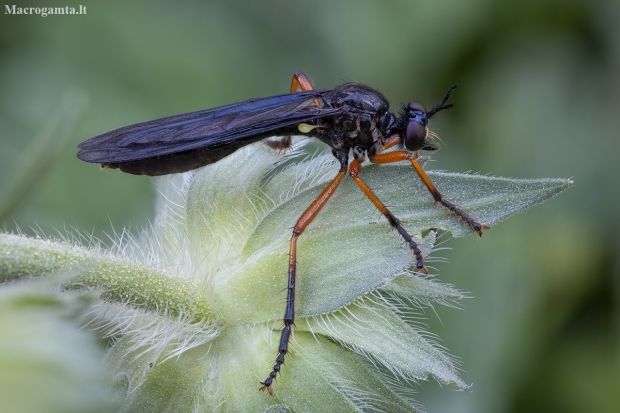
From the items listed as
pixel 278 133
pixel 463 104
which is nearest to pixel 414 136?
pixel 278 133

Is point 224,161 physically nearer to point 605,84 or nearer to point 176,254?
point 176,254

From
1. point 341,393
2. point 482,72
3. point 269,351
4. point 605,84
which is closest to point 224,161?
point 269,351

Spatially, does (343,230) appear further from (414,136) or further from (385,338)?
(414,136)

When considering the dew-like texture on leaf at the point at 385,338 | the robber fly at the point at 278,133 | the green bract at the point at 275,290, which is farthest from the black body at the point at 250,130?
the dew-like texture on leaf at the point at 385,338

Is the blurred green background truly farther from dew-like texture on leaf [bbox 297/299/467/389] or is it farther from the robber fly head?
dew-like texture on leaf [bbox 297/299/467/389]

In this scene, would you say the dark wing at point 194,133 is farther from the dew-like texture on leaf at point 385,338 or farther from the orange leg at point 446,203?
the dew-like texture on leaf at point 385,338

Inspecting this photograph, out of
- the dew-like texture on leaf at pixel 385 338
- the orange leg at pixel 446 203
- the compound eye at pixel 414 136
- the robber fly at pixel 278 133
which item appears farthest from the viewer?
the compound eye at pixel 414 136
